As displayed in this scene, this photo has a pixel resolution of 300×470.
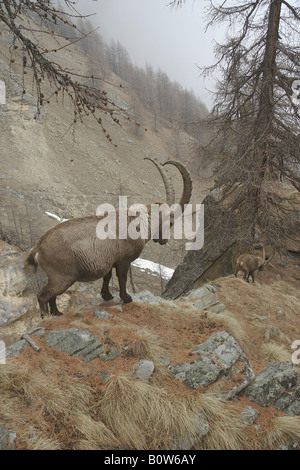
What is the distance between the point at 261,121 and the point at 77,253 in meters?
7.44

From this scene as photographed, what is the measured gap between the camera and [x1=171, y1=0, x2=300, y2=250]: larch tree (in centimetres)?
882

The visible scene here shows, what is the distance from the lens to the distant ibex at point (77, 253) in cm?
495

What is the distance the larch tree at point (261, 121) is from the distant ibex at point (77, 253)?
4337 millimetres

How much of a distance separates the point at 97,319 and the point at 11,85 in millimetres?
39558

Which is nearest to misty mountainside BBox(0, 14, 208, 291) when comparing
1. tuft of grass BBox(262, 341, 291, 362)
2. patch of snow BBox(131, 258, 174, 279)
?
patch of snow BBox(131, 258, 174, 279)

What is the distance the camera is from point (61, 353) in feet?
14.0

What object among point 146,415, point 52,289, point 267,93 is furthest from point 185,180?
point 267,93

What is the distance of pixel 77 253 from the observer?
16.5 feet

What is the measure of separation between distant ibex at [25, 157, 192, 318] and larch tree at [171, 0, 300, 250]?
14.2ft

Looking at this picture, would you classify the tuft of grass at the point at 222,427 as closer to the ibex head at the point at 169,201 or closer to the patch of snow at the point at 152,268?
the ibex head at the point at 169,201

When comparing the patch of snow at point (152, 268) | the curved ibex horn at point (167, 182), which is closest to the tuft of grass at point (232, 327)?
the curved ibex horn at point (167, 182)

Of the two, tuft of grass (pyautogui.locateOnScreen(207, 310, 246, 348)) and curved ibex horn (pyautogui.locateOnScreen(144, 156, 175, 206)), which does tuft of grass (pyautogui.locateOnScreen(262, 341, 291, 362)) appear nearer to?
tuft of grass (pyautogui.locateOnScreen(207, 310, 246, 348))

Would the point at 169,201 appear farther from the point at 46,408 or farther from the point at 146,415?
the point at 46,408
